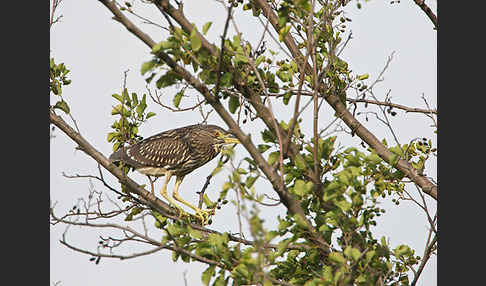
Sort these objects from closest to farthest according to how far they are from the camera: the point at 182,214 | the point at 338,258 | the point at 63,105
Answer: the point at 338,258, the point at 63,105, the point at 182,214

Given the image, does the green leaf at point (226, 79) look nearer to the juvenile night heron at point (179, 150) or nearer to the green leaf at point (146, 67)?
the green leaf at point (146, 67)

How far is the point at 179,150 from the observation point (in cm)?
717

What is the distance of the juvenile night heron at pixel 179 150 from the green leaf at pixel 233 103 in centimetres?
239

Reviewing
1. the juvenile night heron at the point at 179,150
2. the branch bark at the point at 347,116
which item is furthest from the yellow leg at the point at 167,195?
the branch bark at the point at 347,116

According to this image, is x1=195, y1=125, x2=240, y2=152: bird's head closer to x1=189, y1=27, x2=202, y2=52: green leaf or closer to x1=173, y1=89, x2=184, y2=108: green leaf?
x1=173, y1=89, x2=184, y2=108: green leaf

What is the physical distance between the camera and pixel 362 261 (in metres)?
4.13

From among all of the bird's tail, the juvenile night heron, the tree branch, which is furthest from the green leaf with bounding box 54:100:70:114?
the tree branch

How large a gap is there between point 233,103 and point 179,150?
275 cm

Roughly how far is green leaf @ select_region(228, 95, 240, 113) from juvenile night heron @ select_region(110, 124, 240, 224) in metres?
2.39

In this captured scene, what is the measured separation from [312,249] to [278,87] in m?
1.34

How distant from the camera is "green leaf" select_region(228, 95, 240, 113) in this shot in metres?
4.53

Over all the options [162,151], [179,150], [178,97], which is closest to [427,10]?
[178,97]

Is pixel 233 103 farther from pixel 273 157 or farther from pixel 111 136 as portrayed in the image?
pixel 111 136

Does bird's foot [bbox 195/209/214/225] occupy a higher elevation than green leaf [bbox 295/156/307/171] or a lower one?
higher
